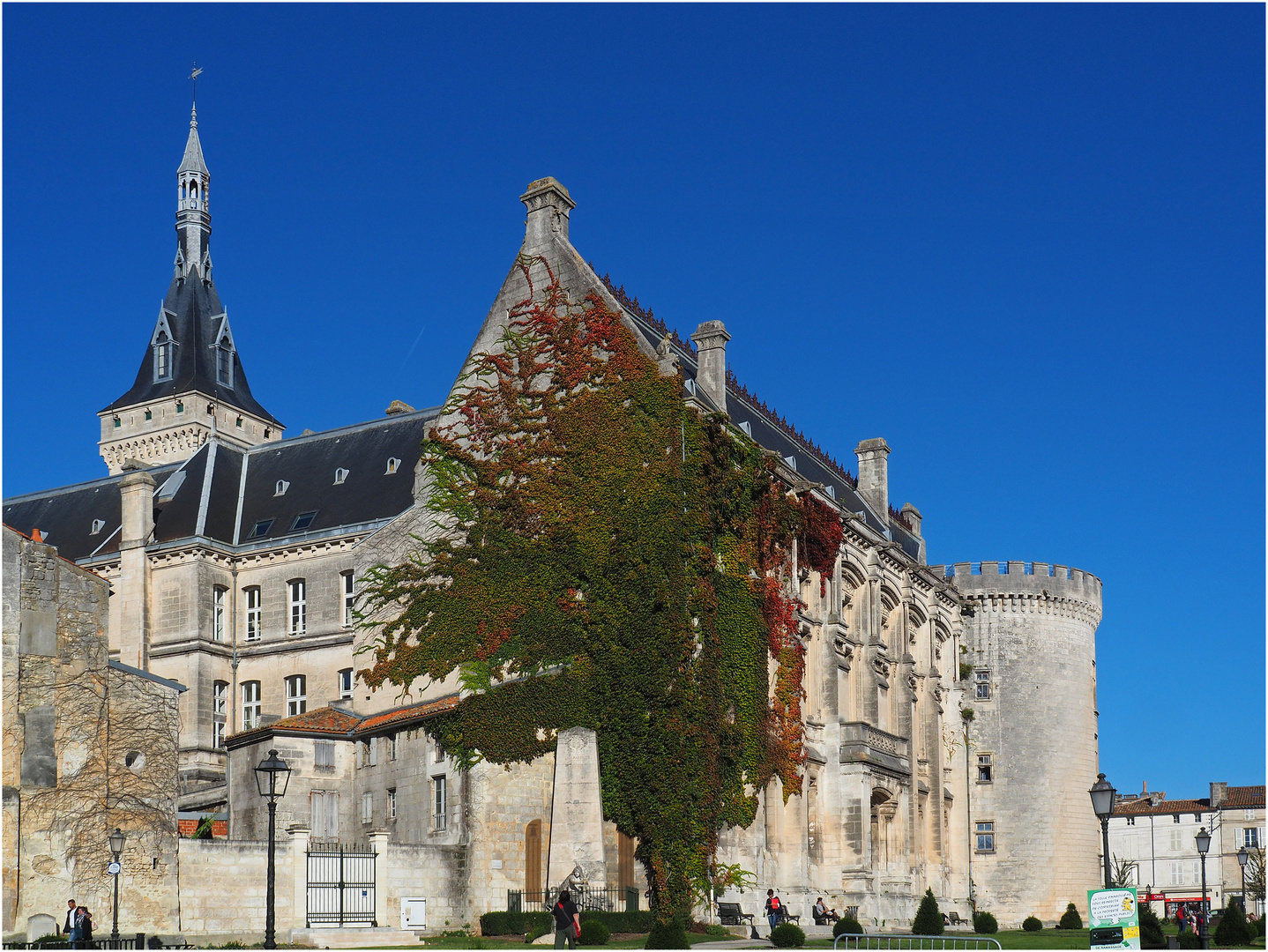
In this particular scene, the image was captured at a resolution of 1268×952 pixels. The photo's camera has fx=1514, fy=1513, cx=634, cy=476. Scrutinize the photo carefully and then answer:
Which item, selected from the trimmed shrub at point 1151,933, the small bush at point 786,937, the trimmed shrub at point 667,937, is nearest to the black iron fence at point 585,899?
the small bush at point 786,937

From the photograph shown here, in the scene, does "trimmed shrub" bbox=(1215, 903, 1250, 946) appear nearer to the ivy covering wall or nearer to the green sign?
the ivy covering wall

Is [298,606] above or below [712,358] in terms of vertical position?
below

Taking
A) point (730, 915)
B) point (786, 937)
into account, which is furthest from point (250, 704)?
point (786, 937)

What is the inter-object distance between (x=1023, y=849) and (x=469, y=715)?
114 ft

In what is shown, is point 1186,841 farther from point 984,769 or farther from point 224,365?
point 224,365

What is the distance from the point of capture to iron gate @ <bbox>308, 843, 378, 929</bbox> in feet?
100

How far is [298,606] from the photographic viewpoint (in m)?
50.8

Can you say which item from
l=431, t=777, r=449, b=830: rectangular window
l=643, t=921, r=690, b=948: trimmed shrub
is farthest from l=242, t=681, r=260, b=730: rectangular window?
l=643, t=921, r=690, b=948: trimmed shrub

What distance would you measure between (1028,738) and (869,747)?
19811mm

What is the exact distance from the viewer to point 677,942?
1101 inches

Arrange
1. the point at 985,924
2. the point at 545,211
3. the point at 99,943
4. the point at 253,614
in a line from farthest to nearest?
the point at 985,924 < the point at 253,614 < the point at 545,211 < the point at 99,943

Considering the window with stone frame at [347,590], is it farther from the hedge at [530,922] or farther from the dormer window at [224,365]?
the dormer window at [224,365]

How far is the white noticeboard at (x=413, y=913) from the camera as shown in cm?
3164

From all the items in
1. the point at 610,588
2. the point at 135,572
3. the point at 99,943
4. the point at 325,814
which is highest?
the point at 135,572
